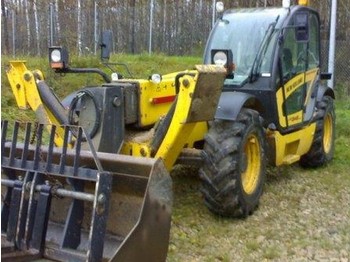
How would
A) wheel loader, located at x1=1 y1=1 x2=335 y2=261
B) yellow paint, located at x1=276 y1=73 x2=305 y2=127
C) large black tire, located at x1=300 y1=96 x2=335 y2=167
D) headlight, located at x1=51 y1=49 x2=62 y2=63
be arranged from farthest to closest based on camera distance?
large black tire, located at x1=300 y1=96 x2=335 y2=167 < yellow paint, located at x1=276 y1=73 x2=305 y2=127 < headlight, located at x1=51 y1=49 x2=62 y2=63 < wheel loader, located at x1=1 y1=1 x2=335 y2=261

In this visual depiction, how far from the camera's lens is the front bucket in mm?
3715

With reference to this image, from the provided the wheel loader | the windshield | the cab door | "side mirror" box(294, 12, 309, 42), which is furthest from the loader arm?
"side mirror" box(294, 12, 309, 42)

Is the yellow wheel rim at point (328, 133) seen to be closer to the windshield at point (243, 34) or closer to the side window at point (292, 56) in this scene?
the side window at point (292, 56)

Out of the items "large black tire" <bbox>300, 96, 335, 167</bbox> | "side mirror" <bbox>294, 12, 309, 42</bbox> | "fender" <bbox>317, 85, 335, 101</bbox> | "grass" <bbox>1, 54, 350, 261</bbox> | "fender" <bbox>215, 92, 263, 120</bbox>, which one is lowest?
"grass" <bbox>1, 54, 350, 261</bbox>

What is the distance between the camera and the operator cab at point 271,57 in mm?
6633

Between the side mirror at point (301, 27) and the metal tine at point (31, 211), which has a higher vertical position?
the side mirror at point (301, 27)

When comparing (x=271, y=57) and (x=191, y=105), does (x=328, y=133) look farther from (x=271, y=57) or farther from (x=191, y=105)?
(x=191, y=105)

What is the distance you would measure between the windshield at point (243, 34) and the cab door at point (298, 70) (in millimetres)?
233

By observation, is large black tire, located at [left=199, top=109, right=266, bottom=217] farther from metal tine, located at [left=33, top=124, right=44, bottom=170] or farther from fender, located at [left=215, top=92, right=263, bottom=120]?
metal tine, located at [left=33, top=124, right=44, bottom=170]

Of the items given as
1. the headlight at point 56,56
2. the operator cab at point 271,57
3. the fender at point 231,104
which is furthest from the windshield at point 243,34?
the headlight at point 56,56

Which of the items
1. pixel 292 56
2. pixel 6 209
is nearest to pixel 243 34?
pixel 292 56

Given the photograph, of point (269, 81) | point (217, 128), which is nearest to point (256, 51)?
point (269, 81)

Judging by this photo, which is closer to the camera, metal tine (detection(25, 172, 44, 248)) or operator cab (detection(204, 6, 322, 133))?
metal tine (detection(25, 172, 44, 248))

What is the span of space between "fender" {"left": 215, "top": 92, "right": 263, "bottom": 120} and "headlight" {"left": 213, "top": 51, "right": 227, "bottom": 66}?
1.50ft
